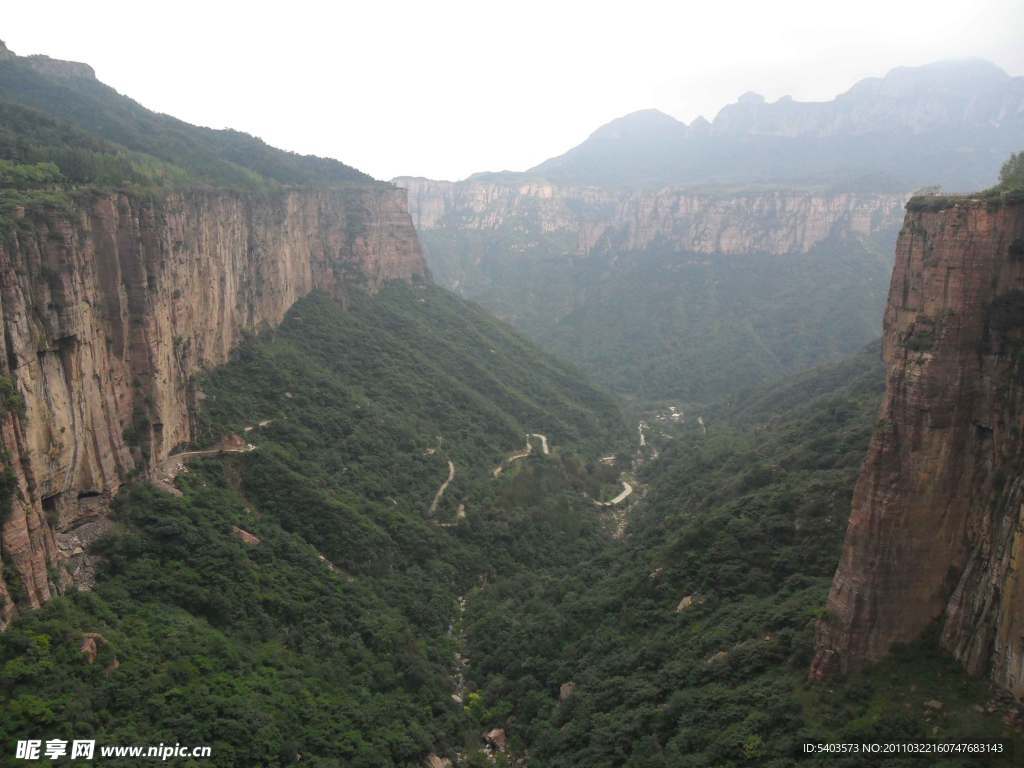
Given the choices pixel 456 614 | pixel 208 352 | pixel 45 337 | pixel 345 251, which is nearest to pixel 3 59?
pixel 345 251

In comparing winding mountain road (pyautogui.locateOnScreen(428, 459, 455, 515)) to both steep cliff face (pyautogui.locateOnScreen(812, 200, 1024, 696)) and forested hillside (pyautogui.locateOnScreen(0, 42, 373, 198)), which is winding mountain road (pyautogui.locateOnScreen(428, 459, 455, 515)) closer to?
forested hillside (pyautogui.locateOnScreen(0, 42, 373, 198))

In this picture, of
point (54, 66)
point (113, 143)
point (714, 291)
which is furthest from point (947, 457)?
point (714, 291)

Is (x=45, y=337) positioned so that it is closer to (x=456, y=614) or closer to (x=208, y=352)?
(x=208, y=352)

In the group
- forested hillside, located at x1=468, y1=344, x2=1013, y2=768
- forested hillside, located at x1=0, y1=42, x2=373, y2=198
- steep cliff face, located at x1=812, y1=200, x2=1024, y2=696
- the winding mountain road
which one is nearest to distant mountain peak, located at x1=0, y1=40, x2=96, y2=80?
forested hillside, located at x1=0, y1=42, x2=373, y2=198

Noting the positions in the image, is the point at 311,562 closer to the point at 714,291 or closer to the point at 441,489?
the point at 441,489

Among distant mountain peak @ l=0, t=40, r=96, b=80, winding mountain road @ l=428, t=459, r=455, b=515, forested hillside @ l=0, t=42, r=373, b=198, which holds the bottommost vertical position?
winding mountain road @ l=428, t=459, r=455, b=515

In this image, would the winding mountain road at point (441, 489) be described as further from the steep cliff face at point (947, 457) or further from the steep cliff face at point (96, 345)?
the steep cliff face at point (947, 457)

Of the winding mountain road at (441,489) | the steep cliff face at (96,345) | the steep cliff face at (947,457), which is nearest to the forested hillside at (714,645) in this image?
the steep cliff face at (947,457)
